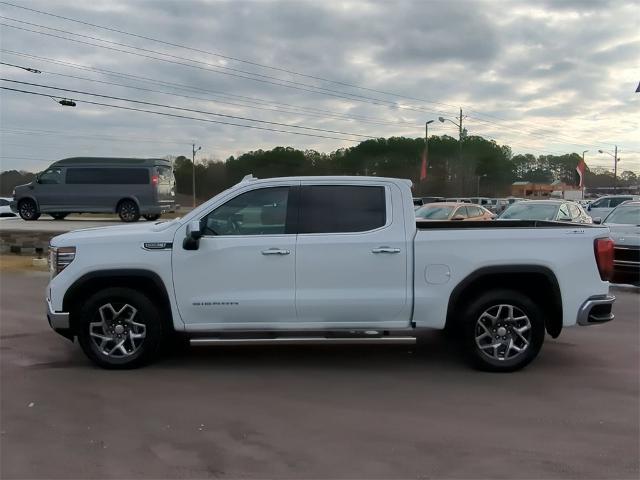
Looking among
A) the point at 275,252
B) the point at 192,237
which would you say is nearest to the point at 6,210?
the point at 192,237

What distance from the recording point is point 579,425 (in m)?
4.17

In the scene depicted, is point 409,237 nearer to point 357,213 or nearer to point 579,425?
point 357,213

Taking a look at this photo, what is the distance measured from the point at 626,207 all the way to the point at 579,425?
9.83 metres

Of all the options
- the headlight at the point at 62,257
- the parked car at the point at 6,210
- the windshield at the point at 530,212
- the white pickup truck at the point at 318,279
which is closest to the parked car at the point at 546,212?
the windshield at the point at 530,212

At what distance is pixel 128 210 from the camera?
22125 mm

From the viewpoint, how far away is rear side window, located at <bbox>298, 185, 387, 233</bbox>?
5.27 m

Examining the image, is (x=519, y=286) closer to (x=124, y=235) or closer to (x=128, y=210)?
(x=124, y=235)

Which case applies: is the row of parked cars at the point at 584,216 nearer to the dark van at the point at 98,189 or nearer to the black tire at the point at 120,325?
the black tire at the point at 120,325

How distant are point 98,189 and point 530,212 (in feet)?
53.4

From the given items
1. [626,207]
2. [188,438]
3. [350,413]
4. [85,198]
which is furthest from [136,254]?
[85,198]

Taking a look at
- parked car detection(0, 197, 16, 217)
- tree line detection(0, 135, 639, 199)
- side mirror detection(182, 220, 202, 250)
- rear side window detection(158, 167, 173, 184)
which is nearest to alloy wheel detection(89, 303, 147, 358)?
side mirror detection(182, 220, 202, 250)

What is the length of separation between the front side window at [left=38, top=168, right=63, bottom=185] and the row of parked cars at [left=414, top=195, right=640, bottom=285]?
14362mm

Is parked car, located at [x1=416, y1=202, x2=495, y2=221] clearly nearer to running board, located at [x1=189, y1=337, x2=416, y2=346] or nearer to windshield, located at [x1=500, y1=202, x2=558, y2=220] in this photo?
windshield, located at [x1=500, y1=202, x2=558, y2=220]

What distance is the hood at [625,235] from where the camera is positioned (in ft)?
33.6
